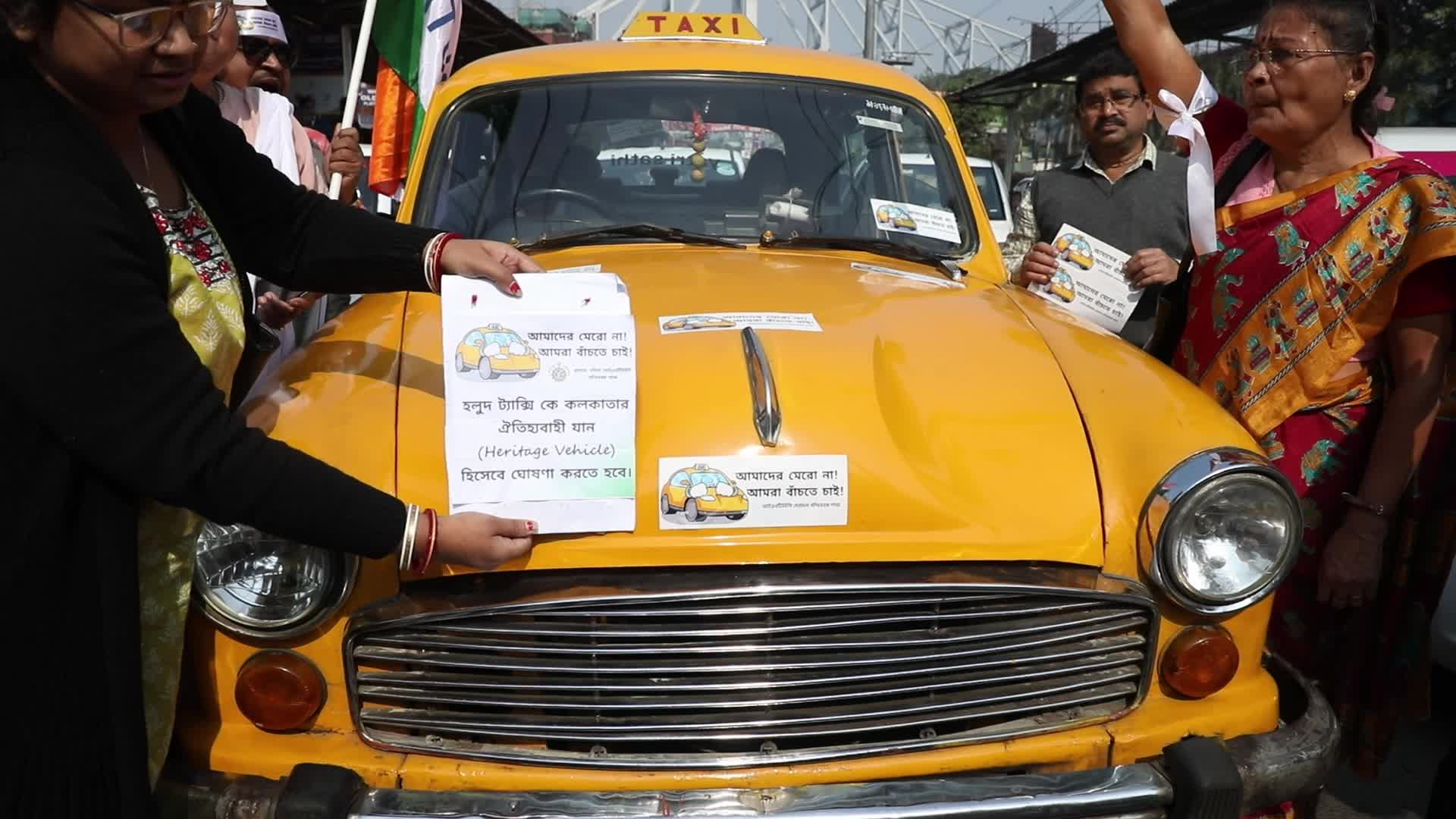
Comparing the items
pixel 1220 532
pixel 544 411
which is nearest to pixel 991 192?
pixel 1220 532

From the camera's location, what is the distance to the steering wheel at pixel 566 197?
11.4 ft

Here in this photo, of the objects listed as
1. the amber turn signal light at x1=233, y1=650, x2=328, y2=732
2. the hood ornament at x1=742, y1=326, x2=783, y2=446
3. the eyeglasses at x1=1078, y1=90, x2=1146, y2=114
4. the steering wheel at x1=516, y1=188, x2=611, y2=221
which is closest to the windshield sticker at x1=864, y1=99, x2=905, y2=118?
the steering wheel at x1=516, y1=188, x2=611, y2=221

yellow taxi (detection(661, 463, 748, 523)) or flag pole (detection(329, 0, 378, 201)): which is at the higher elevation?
yellow taxi (detection(661, 463, 748, 523))

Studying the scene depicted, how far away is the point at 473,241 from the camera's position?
8.03 ft

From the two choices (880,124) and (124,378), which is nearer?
(124,378)

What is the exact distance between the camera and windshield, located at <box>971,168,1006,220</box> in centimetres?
1227

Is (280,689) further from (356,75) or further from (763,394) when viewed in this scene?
(356,75)

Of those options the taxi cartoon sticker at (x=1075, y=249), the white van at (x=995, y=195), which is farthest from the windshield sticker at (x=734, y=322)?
the white van at (x=995, y=195)

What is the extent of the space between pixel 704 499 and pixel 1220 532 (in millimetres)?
974

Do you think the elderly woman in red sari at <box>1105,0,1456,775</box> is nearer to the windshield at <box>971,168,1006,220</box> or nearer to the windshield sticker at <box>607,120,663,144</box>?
the windshield sticker at <box>607,120,663,144</box>

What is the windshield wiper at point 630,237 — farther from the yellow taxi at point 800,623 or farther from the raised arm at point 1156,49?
the raised arm at point 1156,49

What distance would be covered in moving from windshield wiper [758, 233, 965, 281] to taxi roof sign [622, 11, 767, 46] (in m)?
1.14

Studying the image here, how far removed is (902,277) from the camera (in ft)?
10.5

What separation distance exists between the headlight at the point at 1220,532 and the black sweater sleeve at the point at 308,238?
1498 millimetres
